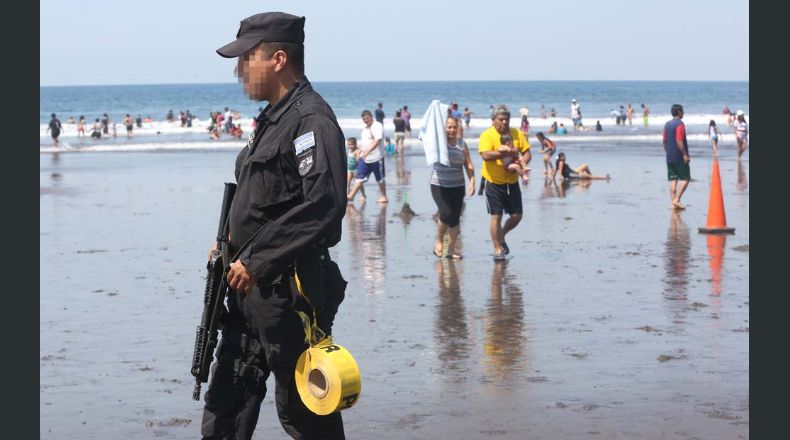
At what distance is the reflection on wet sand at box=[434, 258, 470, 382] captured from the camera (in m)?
8.11

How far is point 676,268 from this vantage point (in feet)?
40.2

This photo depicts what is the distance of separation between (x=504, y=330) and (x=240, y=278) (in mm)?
5038

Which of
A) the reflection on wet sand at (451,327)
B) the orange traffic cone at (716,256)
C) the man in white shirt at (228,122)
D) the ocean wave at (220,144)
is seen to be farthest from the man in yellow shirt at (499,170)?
the man in white shirt at (228,122)

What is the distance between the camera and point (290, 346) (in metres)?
4.63

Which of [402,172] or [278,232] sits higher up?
[402,172]

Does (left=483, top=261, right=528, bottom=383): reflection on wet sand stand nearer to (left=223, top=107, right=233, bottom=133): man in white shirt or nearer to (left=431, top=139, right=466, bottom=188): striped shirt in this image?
(left=431, top=139, right=466, bottom=188): striped shirt

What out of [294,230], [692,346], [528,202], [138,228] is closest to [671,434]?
[692,346]

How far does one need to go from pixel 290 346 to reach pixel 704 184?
19.6 meters

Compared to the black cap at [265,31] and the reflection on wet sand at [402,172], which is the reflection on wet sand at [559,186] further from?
the black cap at [265,31]

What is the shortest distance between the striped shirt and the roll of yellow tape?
27.0 ft

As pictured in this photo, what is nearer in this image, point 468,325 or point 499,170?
point 468,325

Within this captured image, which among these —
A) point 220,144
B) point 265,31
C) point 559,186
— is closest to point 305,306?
point 265,31

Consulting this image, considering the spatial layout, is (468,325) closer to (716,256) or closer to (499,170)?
(499,170)

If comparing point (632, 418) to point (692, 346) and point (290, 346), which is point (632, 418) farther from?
point (290, 346)
